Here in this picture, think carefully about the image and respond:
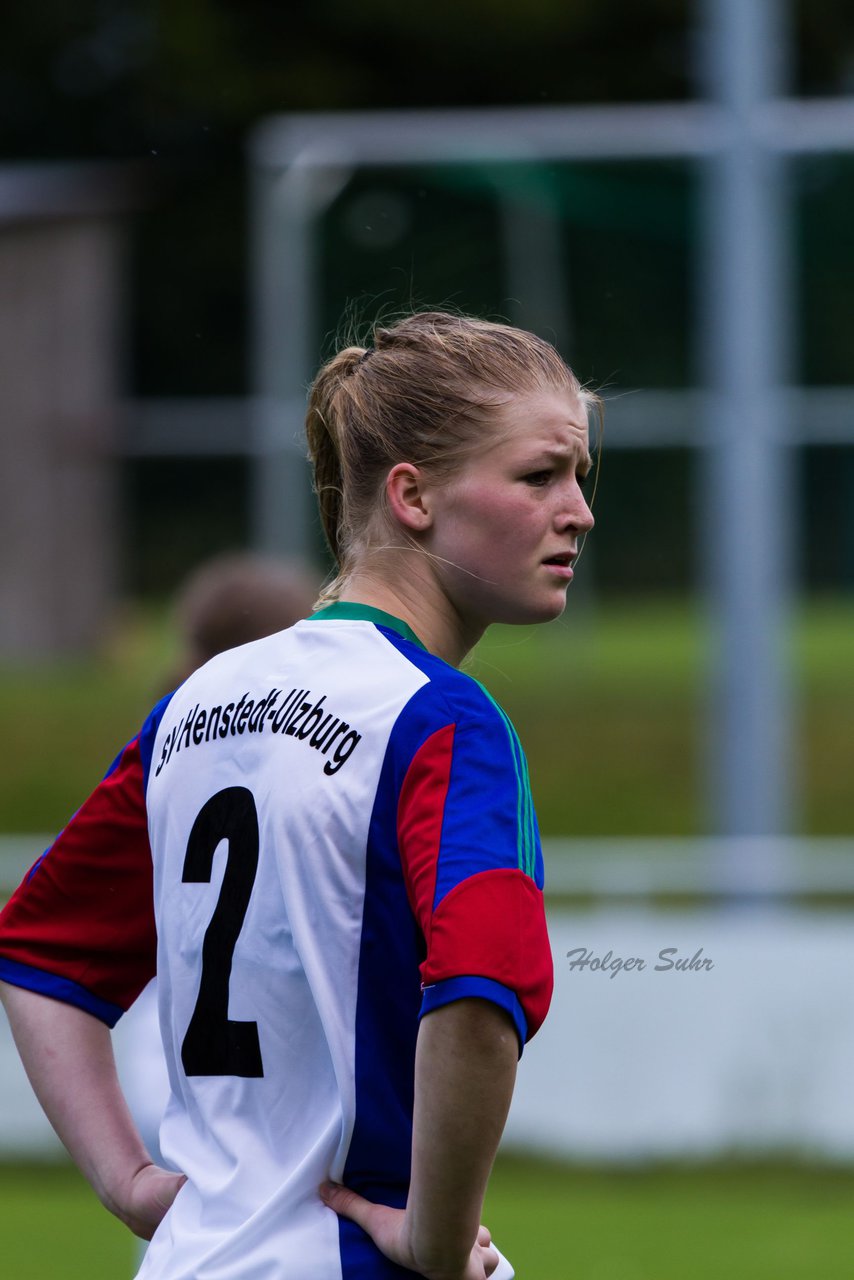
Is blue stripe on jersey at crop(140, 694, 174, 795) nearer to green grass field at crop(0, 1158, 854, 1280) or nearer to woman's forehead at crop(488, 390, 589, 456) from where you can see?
woman's forehead at crop(488, 390, 589, 456)

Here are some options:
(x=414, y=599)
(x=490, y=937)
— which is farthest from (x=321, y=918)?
(x=414, y=599)

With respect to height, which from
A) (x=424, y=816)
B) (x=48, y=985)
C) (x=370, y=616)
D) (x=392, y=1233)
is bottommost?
(x=392, y=1233)

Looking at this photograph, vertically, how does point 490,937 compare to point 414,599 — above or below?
below

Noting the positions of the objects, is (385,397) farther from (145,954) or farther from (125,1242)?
(125,1242)

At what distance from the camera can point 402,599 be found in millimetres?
1776

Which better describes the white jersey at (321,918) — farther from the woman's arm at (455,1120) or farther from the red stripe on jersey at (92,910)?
the red stripe on jersey at (92,910)

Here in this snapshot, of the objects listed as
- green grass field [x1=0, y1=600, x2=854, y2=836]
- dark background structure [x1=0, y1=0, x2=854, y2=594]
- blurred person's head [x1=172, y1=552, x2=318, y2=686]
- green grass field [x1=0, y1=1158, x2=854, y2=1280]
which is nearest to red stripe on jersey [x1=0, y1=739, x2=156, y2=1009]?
blurred person's head [x1=172, y1=552, x2=318, y2=686]

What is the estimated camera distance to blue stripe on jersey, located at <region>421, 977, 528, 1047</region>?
5.05 ft

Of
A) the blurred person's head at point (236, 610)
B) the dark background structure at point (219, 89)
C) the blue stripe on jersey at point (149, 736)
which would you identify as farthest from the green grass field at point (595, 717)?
the blue stripe on jersey at point (149, 736)

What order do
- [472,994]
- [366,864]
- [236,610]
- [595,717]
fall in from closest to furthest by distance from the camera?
[472,994], [366,864], [236,610], [595,717]

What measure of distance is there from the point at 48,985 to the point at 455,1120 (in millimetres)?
540

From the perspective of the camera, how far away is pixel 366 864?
1651 mm

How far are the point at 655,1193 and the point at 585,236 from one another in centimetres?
1121

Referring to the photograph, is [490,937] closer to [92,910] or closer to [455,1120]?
[455,1120]
